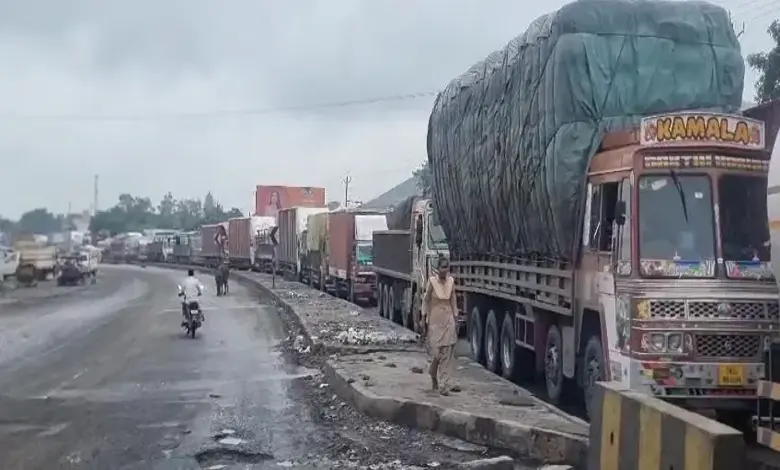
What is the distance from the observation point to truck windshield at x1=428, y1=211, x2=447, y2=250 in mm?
20280

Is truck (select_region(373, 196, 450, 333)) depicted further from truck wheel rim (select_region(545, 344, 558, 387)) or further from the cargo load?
the cargo load

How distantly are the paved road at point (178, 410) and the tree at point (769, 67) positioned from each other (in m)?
13.9

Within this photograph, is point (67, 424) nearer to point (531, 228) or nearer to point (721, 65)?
point (531, 228)

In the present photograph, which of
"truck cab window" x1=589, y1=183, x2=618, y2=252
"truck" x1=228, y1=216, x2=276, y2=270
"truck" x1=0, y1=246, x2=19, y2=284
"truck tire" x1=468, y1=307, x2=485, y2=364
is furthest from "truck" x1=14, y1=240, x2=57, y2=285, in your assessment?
"truck cab window" x1=589, y1=183, x2=618, y2=252

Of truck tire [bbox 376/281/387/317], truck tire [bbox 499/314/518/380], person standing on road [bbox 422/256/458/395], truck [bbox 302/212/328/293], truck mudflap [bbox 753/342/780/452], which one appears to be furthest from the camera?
truck [bbox 302/212/328/293]

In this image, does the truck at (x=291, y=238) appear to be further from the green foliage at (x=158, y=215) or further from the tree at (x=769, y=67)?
the green foliage at (x=158, y=215)

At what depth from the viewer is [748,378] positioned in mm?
9016

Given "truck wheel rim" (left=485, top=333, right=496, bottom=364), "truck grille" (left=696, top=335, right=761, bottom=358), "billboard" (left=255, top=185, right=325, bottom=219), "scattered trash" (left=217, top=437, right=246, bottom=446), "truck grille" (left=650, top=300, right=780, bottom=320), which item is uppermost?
"billboard" (left=255, top=185, right=325, bottom=219)

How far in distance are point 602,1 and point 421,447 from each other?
5.22 m

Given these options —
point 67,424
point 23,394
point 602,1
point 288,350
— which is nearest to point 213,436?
point 67,424

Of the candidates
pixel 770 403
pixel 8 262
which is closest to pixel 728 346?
pixel 770 403

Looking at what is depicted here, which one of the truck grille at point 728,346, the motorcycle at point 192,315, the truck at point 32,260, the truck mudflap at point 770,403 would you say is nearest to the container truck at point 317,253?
the motorcycle at point 192,315

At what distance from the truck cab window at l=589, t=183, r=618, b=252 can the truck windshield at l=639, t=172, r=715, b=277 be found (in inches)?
24.3

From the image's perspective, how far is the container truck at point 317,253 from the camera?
38.1 m
